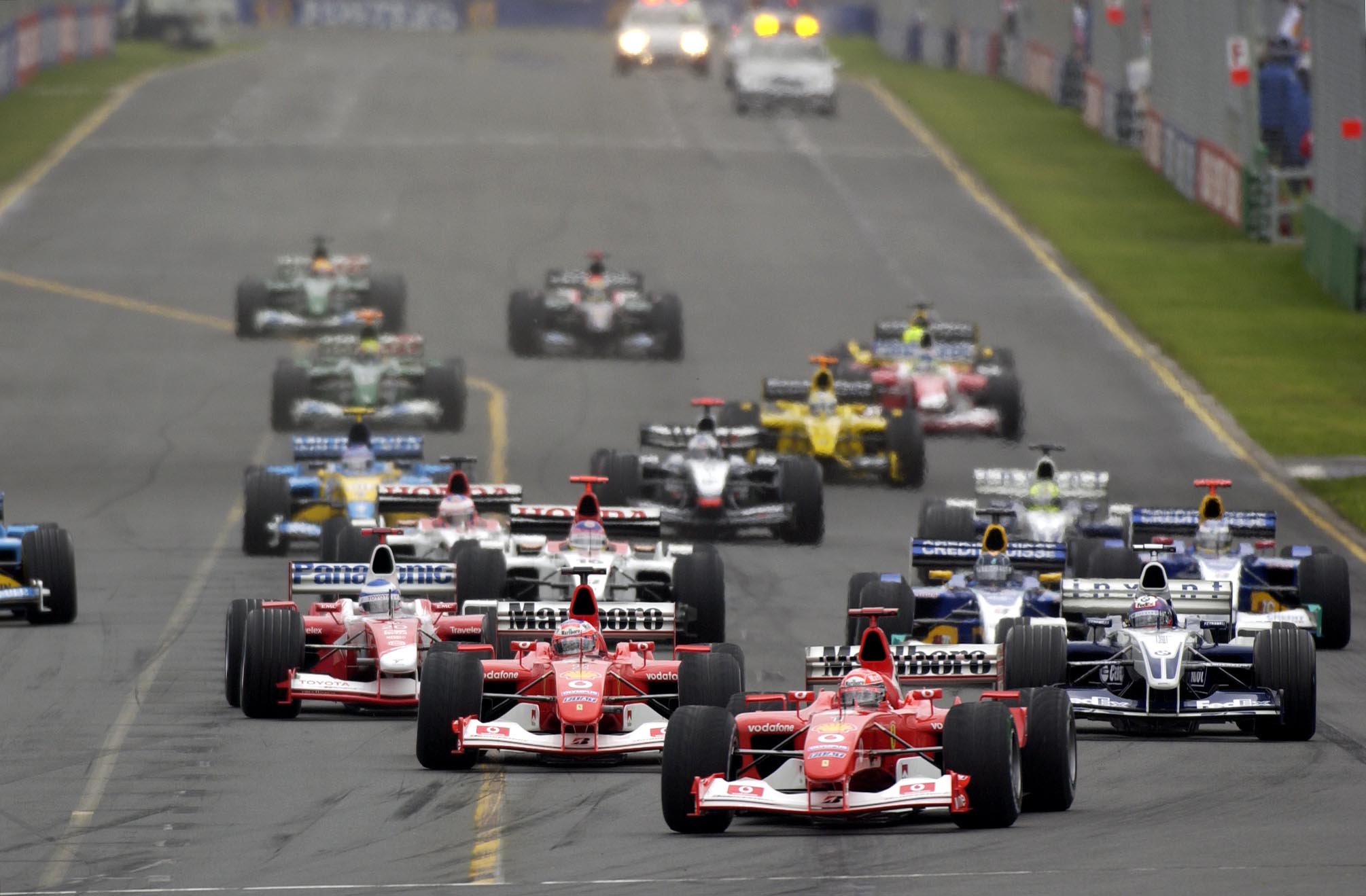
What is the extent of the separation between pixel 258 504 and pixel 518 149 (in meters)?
40.8

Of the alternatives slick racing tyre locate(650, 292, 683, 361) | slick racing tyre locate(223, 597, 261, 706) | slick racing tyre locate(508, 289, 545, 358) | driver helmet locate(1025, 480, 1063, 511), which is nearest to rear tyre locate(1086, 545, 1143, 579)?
driver helmet locate(1025, 480, 1063, 511)

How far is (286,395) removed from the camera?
40.2 metres

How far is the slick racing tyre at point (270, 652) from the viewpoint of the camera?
73.9ft

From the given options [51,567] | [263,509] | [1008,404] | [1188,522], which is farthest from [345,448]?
[1008,404]

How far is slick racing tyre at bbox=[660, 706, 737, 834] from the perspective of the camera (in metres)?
18.1

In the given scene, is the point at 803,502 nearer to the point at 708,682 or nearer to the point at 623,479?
the point at 623,479

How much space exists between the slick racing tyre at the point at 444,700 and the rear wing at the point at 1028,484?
1201cm

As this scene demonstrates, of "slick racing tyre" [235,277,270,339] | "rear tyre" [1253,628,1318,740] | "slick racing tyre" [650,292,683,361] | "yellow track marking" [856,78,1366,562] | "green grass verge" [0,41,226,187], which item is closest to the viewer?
"rear tyre" [1253,628,1318,740]

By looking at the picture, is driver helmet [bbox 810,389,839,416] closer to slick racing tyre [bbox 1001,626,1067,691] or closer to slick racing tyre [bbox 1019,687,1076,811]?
slick racing tyre [bbox 1001,626,1067,691]

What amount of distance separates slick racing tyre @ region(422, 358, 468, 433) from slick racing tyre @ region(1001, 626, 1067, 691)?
63.4ft

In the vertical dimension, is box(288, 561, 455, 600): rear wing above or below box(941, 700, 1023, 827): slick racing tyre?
below

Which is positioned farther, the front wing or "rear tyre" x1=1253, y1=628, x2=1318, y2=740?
"rear tyre" x1=1253, y1=628, x2=1318, y2=740

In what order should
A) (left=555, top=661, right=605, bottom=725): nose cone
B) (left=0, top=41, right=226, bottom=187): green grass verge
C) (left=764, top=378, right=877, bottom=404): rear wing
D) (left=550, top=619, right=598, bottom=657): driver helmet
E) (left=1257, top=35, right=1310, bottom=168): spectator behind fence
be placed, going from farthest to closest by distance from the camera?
1. (left=0, top=41, right=226, bottom=187): green grass verge
2. (left=1257, top=35, right=1310, bottom=168): spectator behind fence
3. (left=764, top=378, right=877, bottom=404): rear wing
4. (left=550, top=619, right=598, bottom=657): driver helmet
5. (left=555, top=661, right=605, bottom=725): nose cone

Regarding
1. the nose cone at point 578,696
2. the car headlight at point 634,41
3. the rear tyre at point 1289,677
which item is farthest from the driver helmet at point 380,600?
the car headlight at point 634,41
